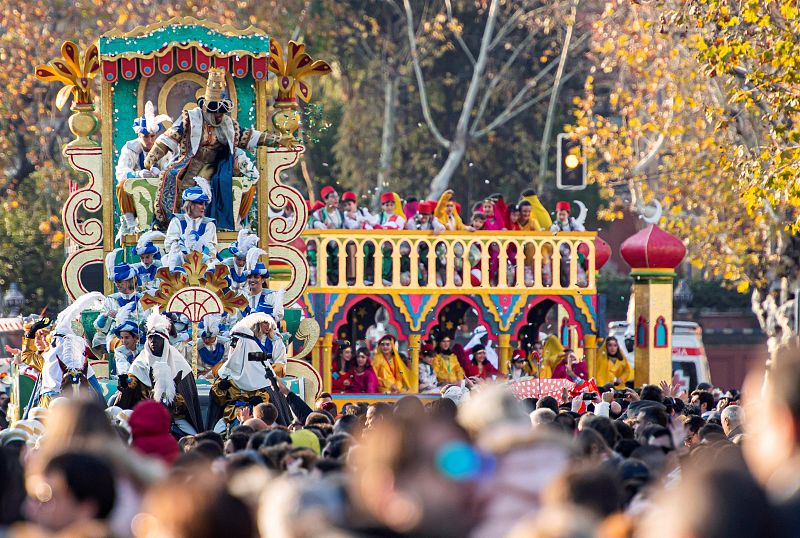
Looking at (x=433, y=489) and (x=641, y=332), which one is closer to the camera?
(x=433, y=489)

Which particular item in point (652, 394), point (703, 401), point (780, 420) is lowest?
point (703, 401)

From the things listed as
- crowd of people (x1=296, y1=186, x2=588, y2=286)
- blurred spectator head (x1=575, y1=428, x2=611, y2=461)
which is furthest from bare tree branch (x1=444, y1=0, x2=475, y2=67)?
blurred spectator head (x1=575, y1=428, x2=611, y2=461)

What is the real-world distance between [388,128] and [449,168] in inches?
72.3

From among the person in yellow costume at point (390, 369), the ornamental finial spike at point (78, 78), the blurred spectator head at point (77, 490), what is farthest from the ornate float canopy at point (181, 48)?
the blurred spectator head at point (77, 490)

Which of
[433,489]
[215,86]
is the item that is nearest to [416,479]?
[433,489]

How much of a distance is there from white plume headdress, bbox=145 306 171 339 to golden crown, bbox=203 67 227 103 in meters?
3.36

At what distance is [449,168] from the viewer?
124ft

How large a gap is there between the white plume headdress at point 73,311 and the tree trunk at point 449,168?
60.7 ft

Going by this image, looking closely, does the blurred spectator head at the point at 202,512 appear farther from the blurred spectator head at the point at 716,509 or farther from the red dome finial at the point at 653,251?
the red dome finial at the point at 653,251

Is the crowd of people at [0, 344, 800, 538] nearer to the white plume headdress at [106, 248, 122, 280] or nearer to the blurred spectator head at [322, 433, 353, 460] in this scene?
Result: the blurred spectator head at [322, 433, 353, 460]

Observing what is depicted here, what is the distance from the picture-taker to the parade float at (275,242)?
19.9 metres

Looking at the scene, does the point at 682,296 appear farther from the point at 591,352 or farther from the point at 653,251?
the point at 591,352

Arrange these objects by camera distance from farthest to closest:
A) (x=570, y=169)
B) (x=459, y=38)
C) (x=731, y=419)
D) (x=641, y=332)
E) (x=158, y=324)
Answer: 1. (x=459, y=38)
2. (x=570, y=169)
3. (x=641, y=332)
4. (x=158, y=324)
5. (x=731, y=419)

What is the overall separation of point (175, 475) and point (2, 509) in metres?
1.47
